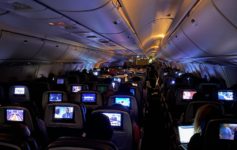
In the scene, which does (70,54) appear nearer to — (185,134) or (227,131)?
(185,134)

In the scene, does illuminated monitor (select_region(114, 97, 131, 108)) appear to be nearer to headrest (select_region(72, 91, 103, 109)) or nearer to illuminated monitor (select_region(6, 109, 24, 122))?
headrest (select_region(72, 91, 103, 109))

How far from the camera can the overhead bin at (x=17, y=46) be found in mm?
9680

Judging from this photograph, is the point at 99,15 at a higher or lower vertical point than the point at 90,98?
higher

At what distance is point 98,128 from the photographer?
3758mm

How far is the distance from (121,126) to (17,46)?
6803 millimetres

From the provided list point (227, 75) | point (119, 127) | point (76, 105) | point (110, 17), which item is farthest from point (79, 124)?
point (227, 75)

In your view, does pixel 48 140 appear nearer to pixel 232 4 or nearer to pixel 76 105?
pixel 76 105

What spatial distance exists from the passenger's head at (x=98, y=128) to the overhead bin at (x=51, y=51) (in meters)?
9.23

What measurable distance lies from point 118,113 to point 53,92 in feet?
13.5

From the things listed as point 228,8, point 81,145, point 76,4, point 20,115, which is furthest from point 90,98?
point 81,145

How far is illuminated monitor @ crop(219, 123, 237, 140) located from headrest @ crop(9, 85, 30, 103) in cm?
812

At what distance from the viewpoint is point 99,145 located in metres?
2.56

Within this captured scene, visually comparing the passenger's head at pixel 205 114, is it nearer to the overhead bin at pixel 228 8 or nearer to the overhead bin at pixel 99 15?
the overhead bin at pixel 228 8

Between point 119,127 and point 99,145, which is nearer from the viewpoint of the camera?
point 99,145
